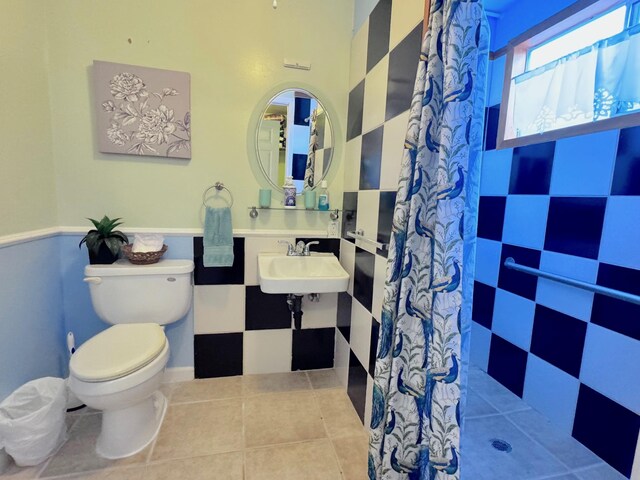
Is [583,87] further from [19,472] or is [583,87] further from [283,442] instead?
[19,472]

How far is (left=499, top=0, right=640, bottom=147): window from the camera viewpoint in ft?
4.40

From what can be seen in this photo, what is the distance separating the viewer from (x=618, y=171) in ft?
4.43

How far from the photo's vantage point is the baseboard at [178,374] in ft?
6.21

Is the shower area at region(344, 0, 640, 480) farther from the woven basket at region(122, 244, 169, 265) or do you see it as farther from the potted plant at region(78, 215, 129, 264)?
the potted plant at region(78, 215, 129, 264)

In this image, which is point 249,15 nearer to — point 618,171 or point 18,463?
point 618,171

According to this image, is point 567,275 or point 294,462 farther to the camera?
point 567,275

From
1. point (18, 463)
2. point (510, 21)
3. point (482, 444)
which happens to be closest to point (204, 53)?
point (510, 21)

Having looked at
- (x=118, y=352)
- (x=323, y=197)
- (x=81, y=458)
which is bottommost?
(x=81, y=458)

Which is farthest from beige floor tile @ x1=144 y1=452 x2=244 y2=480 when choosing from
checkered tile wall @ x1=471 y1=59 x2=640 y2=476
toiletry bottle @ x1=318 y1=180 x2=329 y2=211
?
checkered tile wall @ x1=471 y1=59 x2=640 y2=476

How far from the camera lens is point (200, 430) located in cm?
153

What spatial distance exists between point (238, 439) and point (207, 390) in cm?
46

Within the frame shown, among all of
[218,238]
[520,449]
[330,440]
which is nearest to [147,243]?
[218,238]

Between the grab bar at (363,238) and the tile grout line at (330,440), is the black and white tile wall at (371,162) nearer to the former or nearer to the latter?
the grab bar at (363,238)

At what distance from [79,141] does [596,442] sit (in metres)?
2.95
